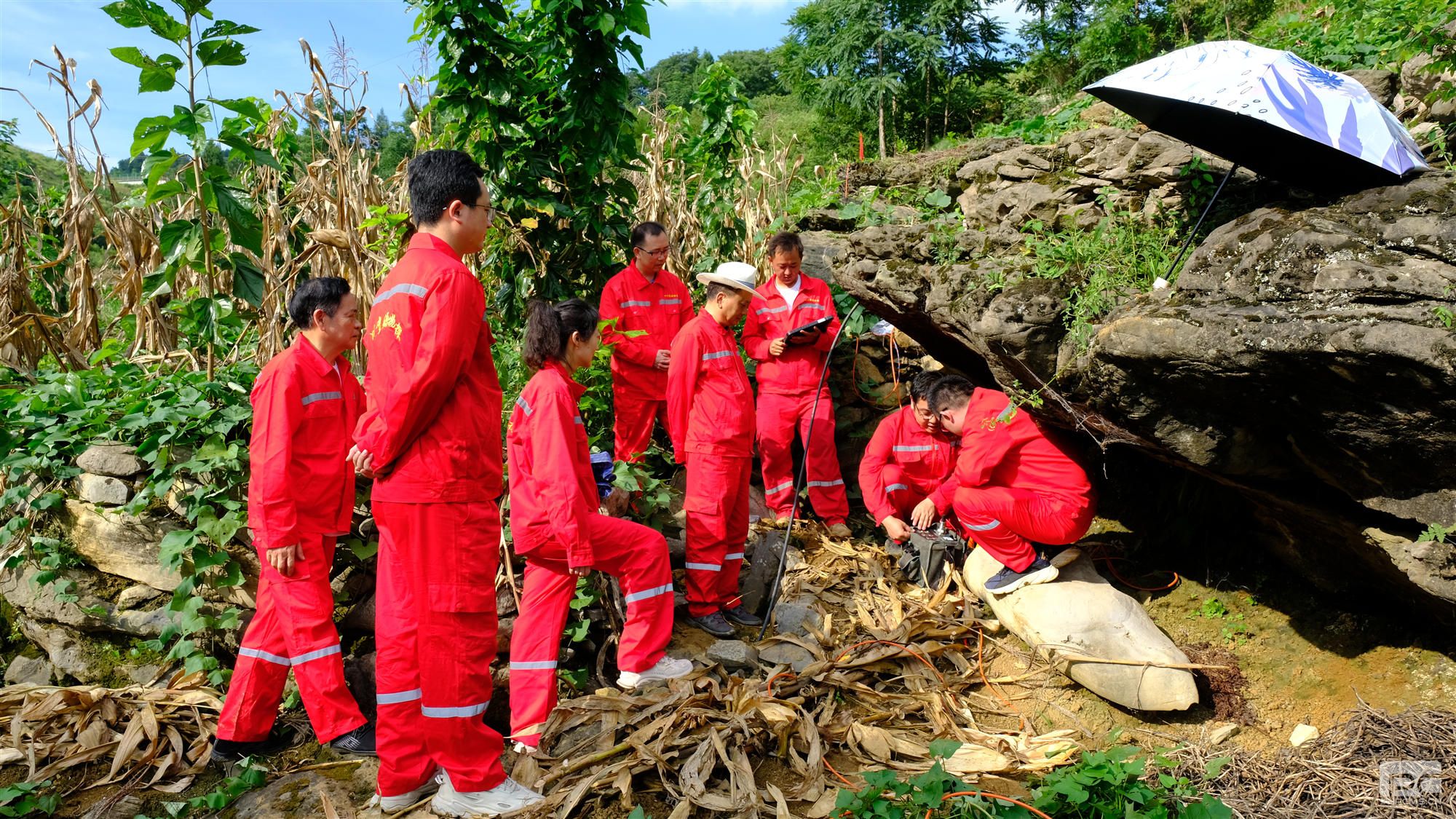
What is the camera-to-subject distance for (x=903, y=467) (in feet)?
19.2

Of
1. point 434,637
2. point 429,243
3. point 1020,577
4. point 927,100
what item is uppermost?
point 927,100

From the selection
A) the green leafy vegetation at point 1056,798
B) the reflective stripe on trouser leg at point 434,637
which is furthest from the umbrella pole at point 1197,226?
the reflective stripe on trouser leg at point 434,637

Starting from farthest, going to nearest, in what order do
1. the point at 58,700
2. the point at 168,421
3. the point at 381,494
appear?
the point at 168,421 → the point at 58,700 → the point at 381,494

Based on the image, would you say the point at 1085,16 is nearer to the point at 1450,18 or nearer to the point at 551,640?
the point at 1450,18

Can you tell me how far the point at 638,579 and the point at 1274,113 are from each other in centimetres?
328

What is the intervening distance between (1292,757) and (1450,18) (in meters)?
3.67

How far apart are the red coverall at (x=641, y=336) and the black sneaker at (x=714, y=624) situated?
147 cm

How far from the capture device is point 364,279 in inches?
224

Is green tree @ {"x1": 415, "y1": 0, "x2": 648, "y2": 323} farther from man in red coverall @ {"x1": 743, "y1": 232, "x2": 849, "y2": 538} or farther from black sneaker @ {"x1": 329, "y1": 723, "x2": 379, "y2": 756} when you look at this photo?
black sneaker @ {"x1": 329, "y1": 723, "x2": 379, "y2": 756}

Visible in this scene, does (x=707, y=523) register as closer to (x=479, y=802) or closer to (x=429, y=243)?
(x=479, y=802)

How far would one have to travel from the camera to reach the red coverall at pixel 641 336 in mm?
6078

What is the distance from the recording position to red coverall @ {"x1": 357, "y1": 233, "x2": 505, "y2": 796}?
3076mm

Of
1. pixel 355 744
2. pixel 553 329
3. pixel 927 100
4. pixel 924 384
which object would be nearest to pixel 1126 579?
pixel 924 384

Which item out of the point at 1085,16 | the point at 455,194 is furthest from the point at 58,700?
the point at 1085,16
